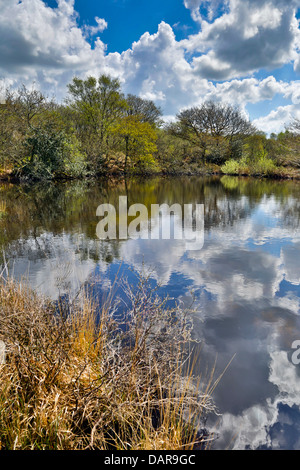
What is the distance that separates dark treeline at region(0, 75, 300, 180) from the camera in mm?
27906

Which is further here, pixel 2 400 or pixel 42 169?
pixel 42 169

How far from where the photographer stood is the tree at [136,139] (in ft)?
121

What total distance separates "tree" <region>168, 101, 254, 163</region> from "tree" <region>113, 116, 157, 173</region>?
10.6 meters

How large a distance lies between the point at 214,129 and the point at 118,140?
1924cm

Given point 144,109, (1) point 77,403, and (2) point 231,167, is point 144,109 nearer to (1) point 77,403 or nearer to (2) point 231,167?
(2) point 231,167

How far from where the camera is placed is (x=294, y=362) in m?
3.59

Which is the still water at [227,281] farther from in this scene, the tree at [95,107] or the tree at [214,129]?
the tree at [214,129]

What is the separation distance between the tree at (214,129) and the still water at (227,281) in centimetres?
3607

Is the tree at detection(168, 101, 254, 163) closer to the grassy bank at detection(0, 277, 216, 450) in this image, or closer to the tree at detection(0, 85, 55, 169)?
the tree at detection(0, 85, 55, 169)

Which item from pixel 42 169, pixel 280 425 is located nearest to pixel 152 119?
pixel 42 169

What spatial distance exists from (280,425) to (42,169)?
3053cm

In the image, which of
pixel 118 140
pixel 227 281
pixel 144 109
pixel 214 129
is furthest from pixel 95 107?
pixel 227 281

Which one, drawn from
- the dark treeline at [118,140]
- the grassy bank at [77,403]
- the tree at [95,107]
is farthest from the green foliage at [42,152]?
the grassy bank at [77,403]
